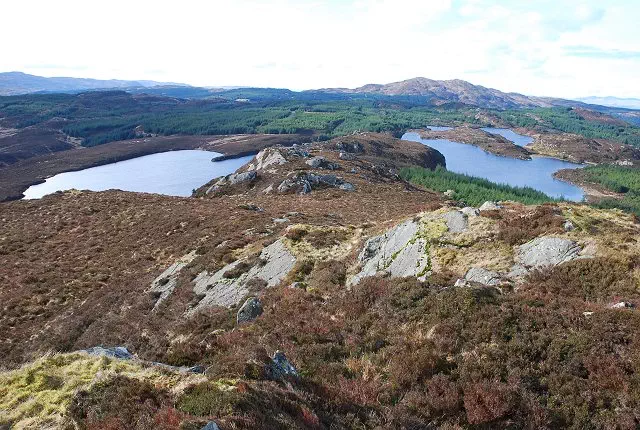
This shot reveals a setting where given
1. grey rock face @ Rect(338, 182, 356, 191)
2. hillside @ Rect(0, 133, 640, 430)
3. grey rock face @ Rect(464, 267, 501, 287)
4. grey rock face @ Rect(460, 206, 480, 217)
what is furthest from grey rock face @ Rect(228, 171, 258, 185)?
grey rock face @ Rect(464, 267, 501, 287)

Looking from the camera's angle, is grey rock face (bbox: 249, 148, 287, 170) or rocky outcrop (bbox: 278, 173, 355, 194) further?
grey rock face (bbox: 249, 148, 287, 170)

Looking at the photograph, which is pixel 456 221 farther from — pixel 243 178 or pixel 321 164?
pixel 321 164

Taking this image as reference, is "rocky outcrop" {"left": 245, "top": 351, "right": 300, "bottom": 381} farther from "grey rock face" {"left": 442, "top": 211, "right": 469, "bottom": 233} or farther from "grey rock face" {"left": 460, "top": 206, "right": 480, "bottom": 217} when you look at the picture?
"grey rock face" {"left": 460, "top": 206, "right": 480, "bottom": 217}

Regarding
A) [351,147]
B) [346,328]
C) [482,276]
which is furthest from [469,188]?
[346,328]

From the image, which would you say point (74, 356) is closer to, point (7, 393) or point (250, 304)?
point (7, 393)

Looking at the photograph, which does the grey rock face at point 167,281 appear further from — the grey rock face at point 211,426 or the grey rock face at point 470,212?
the grey rock face at point 470,212

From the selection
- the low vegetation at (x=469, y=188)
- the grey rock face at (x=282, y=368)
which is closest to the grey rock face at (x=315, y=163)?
the low vegetation at (x=469, y=188)
